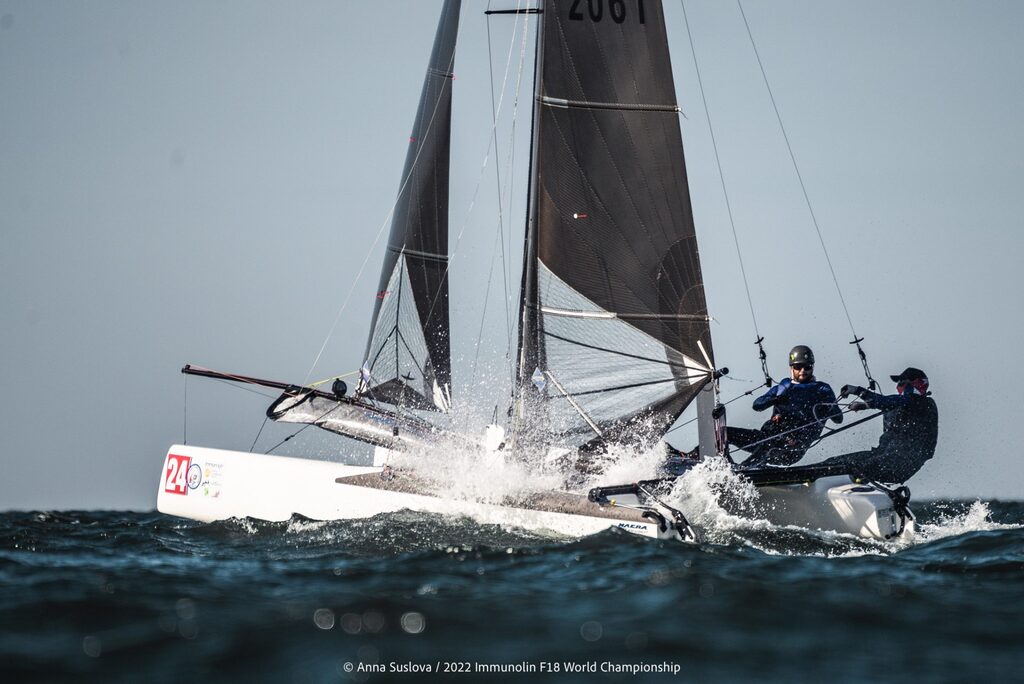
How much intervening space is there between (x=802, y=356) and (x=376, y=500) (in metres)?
4.16

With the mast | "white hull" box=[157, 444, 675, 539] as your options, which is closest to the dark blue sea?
"white hull" box=[157, 444, 675, 539]

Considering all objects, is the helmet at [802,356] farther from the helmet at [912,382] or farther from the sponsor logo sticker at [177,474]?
the sponsor logo sticker at [177,474]

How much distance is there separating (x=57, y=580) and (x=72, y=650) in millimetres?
1735

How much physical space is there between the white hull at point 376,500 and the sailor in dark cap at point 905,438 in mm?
763

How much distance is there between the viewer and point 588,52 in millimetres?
10641

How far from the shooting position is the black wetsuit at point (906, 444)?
920 cm

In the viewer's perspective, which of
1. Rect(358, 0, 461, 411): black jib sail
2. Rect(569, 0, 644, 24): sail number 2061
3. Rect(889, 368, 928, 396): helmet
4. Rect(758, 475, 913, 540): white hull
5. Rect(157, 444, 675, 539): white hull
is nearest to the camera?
Rect(157, 444, 675, 539): white hull

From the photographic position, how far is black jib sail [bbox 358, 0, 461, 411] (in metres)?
12.5

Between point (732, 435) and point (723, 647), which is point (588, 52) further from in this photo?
point (723, 647)

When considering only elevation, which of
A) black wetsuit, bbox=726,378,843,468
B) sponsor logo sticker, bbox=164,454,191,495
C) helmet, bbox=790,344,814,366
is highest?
helmet, bbox=790,344,814,366

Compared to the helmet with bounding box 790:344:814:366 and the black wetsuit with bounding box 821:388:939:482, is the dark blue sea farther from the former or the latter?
the helmet with bounding box 790:344:814:366

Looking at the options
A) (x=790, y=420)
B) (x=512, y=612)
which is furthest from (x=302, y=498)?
(x=512, y=612)

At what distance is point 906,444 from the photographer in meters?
9.23

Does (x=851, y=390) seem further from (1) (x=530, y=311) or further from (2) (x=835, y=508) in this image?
(1) (x=530, y=311)
